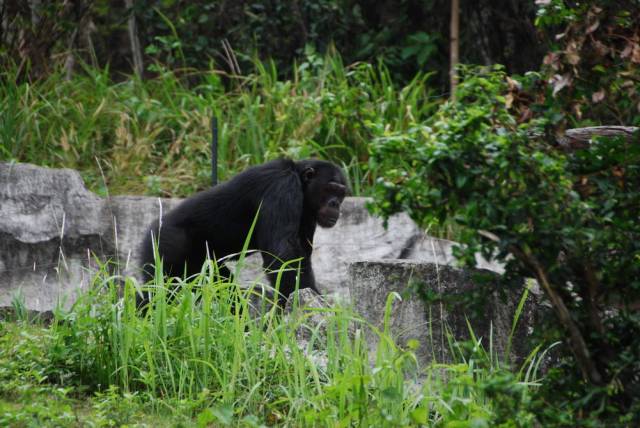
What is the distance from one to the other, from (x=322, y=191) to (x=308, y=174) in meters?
0.17

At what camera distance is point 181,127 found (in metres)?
9.09

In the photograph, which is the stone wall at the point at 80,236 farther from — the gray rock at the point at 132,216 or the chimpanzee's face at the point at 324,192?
the chimpanzee's face at the point at 324,192

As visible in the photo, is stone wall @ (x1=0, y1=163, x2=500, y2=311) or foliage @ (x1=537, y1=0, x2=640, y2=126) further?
stone wall @ (x1=0, y1=163, x2=500, y2=311)

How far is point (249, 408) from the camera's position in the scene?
4047 millimetres

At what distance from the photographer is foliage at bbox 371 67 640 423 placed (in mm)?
3092

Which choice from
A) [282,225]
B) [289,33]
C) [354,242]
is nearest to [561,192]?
[282,225]

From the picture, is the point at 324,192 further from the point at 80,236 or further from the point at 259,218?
the point at 80,236

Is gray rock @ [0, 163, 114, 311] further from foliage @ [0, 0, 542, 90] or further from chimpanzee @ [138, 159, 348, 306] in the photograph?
foliage @ [0, 0, 542, 90]

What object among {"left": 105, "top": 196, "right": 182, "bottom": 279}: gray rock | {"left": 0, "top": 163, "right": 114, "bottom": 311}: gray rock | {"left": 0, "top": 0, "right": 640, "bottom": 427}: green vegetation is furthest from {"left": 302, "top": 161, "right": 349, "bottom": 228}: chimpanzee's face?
{"left": 0, "top": 0, "right": 640, "bottom": 427}: green vegetation

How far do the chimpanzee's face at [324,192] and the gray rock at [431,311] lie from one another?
1.88 metres

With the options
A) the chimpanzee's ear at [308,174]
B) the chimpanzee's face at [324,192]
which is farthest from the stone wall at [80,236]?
the chimpanzee's ear at [308,174]

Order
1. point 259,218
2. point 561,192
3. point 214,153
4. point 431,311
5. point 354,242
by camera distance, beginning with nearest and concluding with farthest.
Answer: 1. point 561,192
2. point 431,311
3. point 259,218
4. point 354,242
5. point 214,153

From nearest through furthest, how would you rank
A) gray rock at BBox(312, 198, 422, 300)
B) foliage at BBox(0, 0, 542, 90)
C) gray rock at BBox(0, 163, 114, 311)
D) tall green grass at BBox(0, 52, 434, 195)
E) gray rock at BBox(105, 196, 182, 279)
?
gray rock at BBox(0, 163, 114, 311)
gray rock at BBox(105, 196, 182, 279)
gray rock at BBox(312, 198, 422, 300)
tall green grass at BBox(0, 52, 434, 195)
foliage at BBox(0, 0, 542, 90)

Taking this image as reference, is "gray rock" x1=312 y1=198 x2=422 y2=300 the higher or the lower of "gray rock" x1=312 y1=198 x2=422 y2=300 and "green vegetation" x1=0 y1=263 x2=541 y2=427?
the lower
